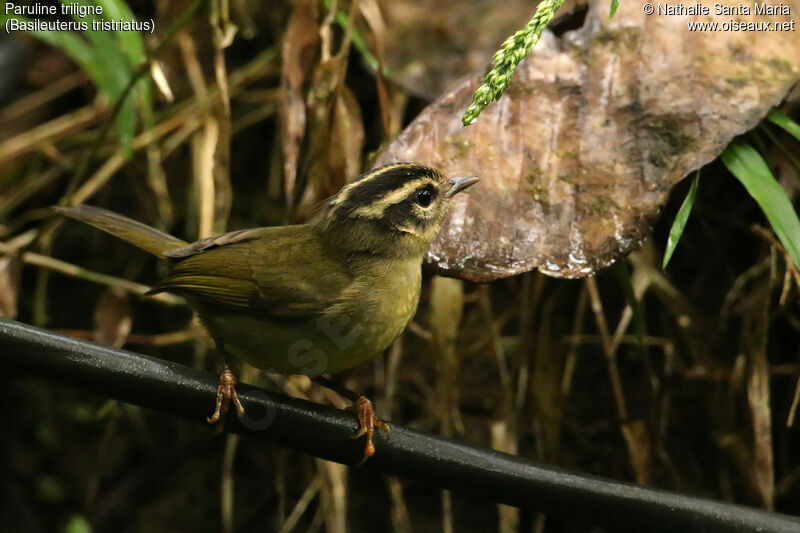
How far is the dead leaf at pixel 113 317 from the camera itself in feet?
12.2

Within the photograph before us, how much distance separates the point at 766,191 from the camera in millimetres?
2812

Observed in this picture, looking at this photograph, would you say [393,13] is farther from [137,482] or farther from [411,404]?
[137,482]

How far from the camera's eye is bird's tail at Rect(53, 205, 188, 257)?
2871 mm

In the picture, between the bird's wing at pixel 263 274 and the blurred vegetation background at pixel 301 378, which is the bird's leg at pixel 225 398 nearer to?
the bird's wing at pixel 263 274

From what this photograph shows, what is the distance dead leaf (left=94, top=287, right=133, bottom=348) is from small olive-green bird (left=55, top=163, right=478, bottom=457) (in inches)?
34.8

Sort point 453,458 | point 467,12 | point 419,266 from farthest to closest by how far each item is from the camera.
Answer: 1. point 467,12
2. point 419,266
3. point 453,458

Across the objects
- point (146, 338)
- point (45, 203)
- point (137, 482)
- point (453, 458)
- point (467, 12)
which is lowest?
point (453, 458)

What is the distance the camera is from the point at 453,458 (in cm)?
198

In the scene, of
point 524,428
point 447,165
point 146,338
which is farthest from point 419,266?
point 146,338

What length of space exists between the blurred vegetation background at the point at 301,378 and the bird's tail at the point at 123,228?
0.54 metres

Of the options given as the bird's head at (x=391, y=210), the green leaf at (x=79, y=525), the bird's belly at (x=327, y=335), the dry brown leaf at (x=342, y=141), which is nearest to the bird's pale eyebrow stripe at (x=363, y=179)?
the bird's head at (x=391, y=210)

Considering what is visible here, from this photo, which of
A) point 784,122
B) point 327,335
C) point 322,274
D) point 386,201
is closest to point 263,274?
point 322,274

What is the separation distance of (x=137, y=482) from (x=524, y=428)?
189 cm

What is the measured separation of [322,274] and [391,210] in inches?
11.1
